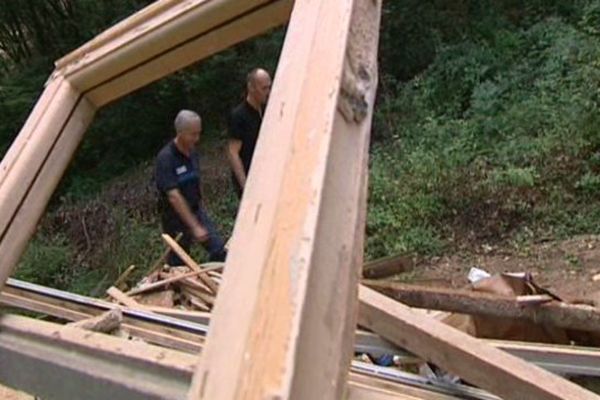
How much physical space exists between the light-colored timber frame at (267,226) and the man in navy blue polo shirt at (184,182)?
11.6ft

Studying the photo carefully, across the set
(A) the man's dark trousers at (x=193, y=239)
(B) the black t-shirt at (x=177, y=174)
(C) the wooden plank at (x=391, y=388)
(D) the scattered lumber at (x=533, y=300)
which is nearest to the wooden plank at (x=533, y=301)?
(D) the scattered lumber at (x=533, y=300)

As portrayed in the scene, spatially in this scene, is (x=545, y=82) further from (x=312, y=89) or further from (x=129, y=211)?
(x=312, y=89)

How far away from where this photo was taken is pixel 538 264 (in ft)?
24.4

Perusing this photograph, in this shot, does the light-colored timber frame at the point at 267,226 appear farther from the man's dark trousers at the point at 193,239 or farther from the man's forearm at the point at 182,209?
the man's dark trousers at the point at 193,239

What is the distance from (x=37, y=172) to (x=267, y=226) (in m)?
1.14

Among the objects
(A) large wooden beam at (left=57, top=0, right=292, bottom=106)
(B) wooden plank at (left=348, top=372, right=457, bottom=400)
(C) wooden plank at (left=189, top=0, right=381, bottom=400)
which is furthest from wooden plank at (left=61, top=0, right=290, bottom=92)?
(B) wooden plank at (left=348, top=372, right=457, bottom=400)

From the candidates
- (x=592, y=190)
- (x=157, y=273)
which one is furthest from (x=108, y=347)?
(x=592, y=190)

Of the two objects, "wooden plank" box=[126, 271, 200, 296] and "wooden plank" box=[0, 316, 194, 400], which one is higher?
"wooden plank" box=[126, 271, 200, 296]

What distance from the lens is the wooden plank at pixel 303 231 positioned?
2.93 feet

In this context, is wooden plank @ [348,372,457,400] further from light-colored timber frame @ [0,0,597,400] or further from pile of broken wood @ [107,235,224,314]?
pile of broken wood @ [107,235,224,314]

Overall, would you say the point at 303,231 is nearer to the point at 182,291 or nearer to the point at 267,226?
the point at 267,226

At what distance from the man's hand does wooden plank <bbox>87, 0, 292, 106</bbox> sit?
3.86 m

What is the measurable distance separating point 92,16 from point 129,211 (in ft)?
15.0

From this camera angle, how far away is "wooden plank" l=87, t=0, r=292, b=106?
1996mm
